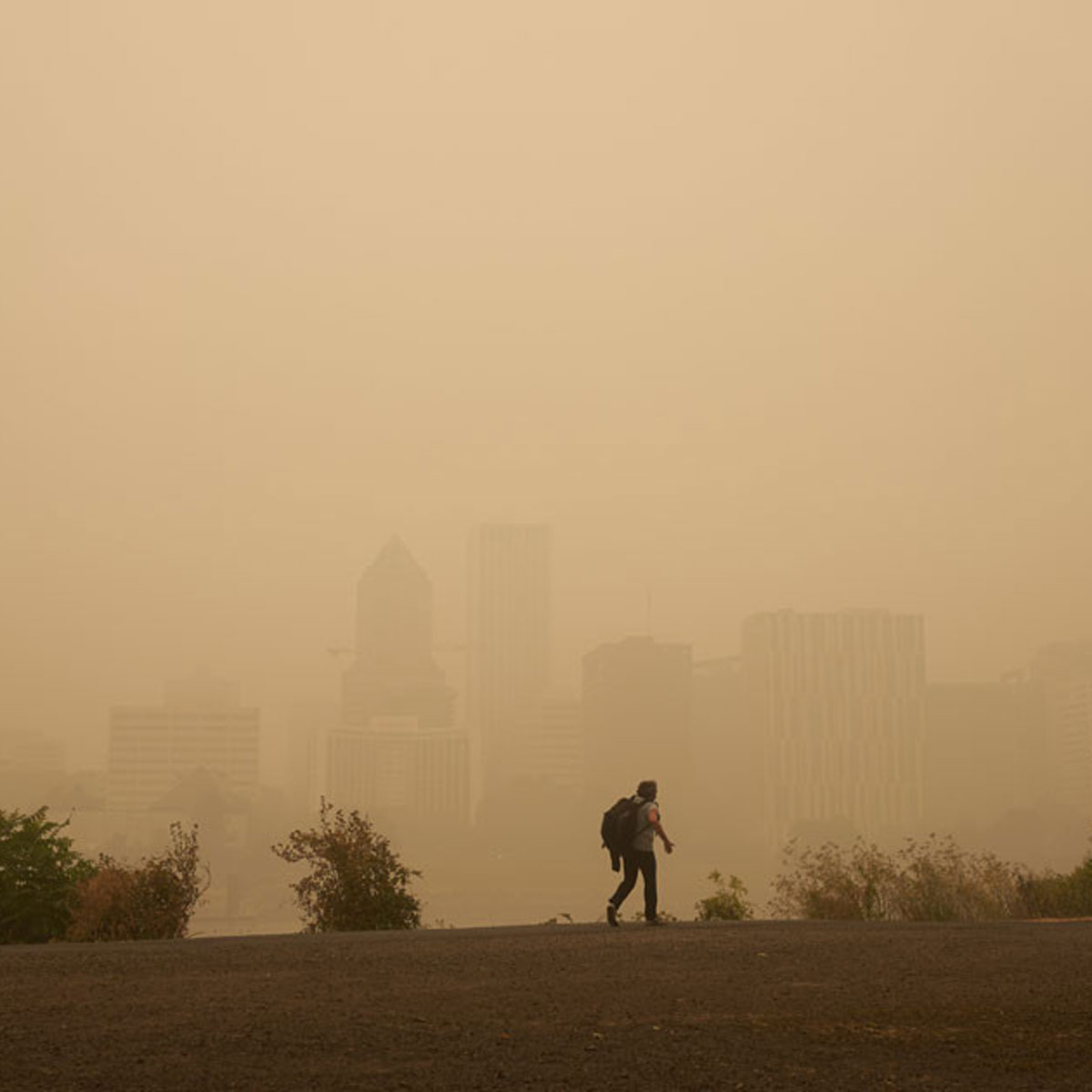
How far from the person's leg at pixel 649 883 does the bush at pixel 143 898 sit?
568cm

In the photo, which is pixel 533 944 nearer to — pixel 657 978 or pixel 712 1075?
pixel 657 978

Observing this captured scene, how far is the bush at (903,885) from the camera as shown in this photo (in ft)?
68.7

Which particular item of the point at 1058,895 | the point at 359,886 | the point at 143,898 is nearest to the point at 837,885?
the point at 1058,895

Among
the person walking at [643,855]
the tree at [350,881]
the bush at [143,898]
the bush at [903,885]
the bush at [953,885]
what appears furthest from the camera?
the bush at [903,885]

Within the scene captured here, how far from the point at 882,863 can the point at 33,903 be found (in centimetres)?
1200

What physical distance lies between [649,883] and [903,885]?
5219mm

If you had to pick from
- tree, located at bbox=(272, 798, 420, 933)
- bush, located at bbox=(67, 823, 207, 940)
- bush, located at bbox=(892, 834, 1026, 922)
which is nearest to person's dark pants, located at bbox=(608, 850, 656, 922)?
tree, located at bbox=(272, 798, 420, 933)

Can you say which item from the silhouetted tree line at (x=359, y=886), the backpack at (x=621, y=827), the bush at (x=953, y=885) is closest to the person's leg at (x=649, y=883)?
the backpack at (x=621, y=827)

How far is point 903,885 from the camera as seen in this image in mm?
21234

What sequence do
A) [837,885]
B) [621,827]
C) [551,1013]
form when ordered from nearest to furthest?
[551,1013] → [621,827] → [837,885]

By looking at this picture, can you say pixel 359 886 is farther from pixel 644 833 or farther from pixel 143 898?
pixel 644 833

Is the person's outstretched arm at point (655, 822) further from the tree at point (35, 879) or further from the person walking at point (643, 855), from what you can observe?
the tree at point (35, 879)

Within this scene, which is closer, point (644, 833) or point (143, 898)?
point (644, 833)

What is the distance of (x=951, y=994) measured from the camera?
36.8 feet
